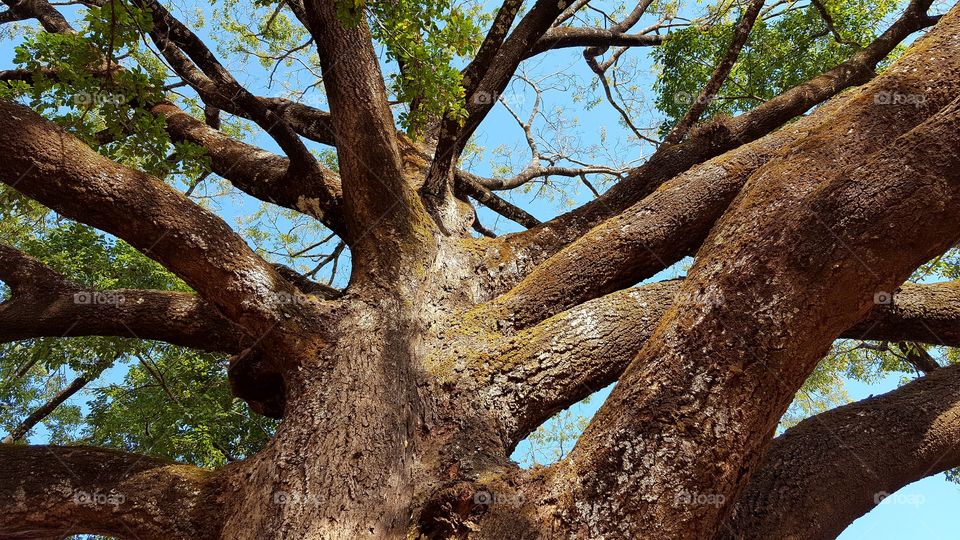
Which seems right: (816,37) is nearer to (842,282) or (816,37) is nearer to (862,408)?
(862,408)

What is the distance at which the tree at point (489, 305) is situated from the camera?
76.6 inches

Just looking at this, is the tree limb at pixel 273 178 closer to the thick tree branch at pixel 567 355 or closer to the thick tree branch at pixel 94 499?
the thick tree branch at pixel 567 355

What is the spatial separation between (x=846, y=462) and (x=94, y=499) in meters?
3.05

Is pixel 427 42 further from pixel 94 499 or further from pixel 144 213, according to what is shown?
pixel 94 499

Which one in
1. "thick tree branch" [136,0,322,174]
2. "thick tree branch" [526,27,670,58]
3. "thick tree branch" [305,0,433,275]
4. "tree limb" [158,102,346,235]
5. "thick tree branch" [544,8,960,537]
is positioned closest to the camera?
"thick tree branch" [544,8,960,537]

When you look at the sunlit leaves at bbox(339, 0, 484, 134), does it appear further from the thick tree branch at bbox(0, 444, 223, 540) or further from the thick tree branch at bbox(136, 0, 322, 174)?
the thick tree branch at bbox(0, 444, 223, 540)

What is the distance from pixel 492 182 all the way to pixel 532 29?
2.01 meters

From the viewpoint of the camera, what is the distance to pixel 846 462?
102 inches

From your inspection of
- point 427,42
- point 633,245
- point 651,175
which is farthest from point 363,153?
point 651,175

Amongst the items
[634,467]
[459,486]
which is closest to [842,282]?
[634,467]

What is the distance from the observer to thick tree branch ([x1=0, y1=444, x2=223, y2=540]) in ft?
8.38

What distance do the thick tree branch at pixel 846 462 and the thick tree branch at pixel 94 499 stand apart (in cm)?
211

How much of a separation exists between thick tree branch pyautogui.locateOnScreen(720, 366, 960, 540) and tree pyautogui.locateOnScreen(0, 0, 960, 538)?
1cm

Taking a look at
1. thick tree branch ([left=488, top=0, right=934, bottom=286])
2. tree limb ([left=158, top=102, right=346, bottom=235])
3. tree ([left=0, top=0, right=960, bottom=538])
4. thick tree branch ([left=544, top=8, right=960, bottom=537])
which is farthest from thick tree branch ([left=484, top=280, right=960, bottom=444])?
tree limb ([left=158, top=102, right=346, bottom=235])
